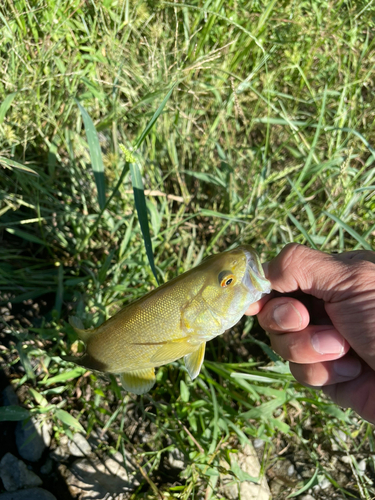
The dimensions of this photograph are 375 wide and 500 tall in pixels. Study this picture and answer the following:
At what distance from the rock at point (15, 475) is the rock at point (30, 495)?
0.21ft

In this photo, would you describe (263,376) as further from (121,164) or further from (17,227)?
(17,227)

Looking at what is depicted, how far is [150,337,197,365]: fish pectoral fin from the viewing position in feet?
6.27

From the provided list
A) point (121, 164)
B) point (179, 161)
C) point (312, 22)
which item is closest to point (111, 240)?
point (121, 164)

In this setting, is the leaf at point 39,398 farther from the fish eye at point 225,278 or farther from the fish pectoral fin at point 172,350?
the fish eye at point 225,278

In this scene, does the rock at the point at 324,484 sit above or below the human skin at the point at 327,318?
below

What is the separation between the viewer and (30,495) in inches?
103

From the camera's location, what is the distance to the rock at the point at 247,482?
9.36 feet

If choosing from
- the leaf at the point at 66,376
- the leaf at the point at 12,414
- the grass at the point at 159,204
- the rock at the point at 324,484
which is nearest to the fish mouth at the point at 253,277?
the grass at the point at 159,204

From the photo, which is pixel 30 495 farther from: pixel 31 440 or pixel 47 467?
pixel 31 440

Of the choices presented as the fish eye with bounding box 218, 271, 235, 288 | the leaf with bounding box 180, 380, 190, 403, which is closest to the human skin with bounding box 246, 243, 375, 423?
the fish eye with bounding box 218, 271, 235, 288

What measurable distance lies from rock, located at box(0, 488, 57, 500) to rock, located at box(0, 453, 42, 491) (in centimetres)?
6

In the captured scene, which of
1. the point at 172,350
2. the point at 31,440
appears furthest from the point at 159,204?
the point at 31,440

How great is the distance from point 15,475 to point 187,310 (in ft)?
6.33

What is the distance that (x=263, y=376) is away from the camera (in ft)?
8.82
